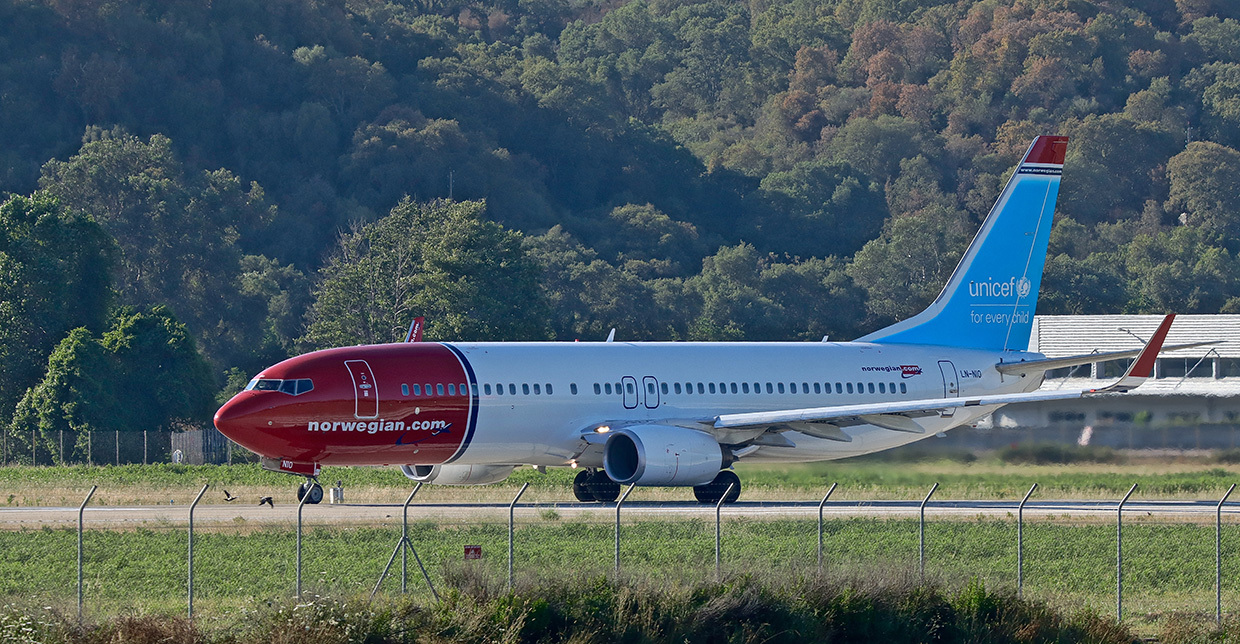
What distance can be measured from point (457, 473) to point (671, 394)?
5181mm

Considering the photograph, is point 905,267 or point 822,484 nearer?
point 822,484

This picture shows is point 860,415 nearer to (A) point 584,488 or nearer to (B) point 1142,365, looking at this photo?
(B) point 1142,365

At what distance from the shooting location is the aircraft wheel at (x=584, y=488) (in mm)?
42875

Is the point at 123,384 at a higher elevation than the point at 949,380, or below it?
higher

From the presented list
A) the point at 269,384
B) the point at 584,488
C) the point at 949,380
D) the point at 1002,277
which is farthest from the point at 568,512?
the point at 1002,277

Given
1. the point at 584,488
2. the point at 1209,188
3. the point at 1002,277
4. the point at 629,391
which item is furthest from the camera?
the point at 1209,188

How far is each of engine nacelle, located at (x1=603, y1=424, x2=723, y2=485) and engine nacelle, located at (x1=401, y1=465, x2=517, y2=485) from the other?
2.63 m

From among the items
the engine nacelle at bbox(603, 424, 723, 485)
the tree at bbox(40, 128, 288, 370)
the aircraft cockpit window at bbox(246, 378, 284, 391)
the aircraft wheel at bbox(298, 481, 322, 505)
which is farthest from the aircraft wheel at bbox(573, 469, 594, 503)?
the tree at bbox(40, 128, 288, 370)

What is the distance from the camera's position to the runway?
3778cm

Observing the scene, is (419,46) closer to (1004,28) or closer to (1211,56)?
(1004,28)

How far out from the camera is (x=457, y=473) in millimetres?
Answer: 41562

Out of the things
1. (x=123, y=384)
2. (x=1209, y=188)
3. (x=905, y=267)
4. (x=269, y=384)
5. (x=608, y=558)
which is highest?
(x=1209, y=188)

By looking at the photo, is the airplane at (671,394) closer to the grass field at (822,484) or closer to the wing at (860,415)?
the wing at (860,415)

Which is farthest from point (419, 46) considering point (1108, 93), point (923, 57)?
point (1108, 93)
